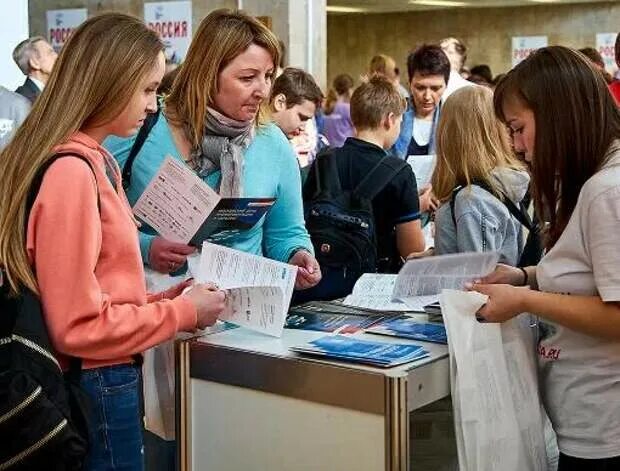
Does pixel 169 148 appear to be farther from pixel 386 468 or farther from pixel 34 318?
pixel 386 468

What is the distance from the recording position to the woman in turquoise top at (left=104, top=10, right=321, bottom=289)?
92.6 inches

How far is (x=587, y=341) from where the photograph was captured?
1.79m

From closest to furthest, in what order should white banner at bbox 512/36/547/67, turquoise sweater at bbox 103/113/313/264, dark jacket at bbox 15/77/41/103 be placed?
turquoise sweater at bbox 103/113/313/264, dark jacket at bbox 15/77/41/103, white banner at bbox 512/36/547/67

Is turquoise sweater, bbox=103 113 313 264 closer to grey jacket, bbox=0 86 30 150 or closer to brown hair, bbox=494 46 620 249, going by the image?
brown hair, bbox=494 46 620 249

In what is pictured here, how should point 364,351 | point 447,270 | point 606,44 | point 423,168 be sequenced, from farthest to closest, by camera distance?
point 606,44 < point 423,168 < point 447,270 < point 364,351

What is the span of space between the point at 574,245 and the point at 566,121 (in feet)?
0.75

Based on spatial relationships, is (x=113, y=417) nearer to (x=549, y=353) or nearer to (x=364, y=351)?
(x=364, y=351)

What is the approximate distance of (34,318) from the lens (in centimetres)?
159

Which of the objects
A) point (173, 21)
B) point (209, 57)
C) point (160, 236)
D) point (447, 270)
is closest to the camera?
point (447, 270)

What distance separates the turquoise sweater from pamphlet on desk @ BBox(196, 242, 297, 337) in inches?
15.2

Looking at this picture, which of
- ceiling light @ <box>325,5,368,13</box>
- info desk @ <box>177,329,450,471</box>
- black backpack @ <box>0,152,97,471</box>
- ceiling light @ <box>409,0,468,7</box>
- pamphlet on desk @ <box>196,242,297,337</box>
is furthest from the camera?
ceiling light @ <box>325,5,368,13</box>

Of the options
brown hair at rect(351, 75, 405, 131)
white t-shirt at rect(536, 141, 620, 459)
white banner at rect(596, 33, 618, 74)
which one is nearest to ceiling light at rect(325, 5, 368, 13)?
white banner at rect(596, 33, 618, 74)

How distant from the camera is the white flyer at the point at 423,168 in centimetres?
382

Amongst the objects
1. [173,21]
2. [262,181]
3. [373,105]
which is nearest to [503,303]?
[262,181]
